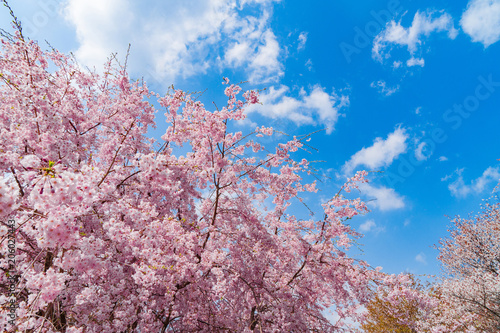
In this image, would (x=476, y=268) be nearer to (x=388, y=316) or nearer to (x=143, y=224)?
(x=388, y=316)

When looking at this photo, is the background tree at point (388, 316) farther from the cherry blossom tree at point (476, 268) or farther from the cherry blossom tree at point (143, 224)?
the cherry blossom tree at point (143, 224)

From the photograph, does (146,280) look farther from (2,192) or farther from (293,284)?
(293,284)

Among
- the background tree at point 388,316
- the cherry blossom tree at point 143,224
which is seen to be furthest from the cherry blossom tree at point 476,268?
the cherry blossom tree at point 143,224

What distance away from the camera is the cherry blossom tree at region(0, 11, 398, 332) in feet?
13.1

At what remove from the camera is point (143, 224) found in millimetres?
5098

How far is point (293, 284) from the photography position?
31.1 feet

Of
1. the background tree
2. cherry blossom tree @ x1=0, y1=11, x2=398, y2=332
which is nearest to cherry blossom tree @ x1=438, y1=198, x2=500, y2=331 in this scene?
the background tree

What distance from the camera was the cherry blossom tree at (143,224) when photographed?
4.00m

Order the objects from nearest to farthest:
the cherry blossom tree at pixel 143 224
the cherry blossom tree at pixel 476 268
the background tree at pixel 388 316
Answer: the cherry blossom tree at pixel 143 224
the cherry blossom tree at pixel 476 268
the background tree at pixel 388 316

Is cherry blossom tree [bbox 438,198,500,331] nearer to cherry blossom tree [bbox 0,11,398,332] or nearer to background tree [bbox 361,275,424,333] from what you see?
background tree [bbox 361,275,424,333]

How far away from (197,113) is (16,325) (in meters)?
6.21

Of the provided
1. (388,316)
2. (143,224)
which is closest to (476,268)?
(388,316)

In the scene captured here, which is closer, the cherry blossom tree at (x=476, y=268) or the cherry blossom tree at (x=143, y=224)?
the cherry blossom tree at (x=143, y=224)

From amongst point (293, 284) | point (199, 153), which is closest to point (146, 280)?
point (199, 153)
